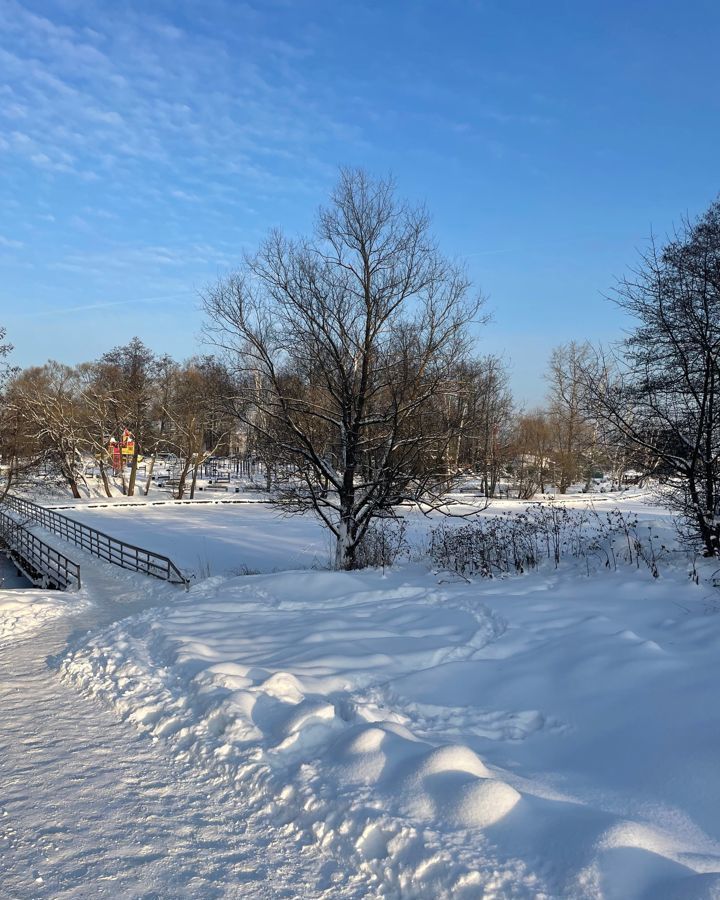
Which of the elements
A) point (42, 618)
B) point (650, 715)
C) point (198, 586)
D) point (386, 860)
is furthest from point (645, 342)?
point (42, 618)

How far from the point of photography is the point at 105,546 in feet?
74.9

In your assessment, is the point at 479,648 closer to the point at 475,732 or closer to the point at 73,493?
the point at 475,732

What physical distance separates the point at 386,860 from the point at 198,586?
415 inches

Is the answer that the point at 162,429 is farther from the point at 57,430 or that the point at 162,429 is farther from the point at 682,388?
the point at 682,388

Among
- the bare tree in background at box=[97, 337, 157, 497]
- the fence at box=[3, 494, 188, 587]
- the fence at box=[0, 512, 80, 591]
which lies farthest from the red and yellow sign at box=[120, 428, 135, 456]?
the fence at box=[0, 512, 80, 591]

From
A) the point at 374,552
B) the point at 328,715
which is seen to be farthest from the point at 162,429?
the point at 328,715

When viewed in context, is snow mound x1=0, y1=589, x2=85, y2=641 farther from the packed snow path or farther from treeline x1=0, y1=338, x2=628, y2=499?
treeline x1=0, y1=338, x2=628, y2=499

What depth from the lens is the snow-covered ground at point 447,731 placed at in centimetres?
338

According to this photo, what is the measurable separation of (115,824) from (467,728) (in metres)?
2.88

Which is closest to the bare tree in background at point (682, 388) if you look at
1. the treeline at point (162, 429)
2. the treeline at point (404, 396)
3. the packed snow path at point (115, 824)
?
the treeline at point (404, 396)

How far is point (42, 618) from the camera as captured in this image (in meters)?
12.6

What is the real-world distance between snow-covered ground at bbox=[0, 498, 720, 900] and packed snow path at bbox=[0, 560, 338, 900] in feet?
0.12

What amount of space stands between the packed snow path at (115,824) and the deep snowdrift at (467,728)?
239 millimetres

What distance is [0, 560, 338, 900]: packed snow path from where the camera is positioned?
340 cm
